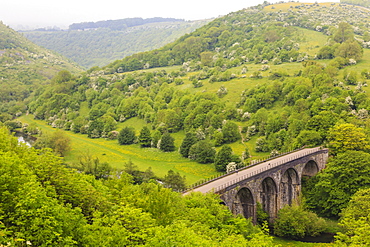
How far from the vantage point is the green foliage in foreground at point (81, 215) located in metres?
27.5

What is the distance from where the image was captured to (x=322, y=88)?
11506 cm

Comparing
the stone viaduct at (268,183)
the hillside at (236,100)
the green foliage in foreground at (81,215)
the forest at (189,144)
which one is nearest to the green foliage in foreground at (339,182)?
the forest at (189,144)

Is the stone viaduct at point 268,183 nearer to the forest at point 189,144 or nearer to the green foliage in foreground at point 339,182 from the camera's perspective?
the forest at point 189,144

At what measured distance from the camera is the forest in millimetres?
31250

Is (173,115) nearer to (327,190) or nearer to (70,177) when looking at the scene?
(327,190)

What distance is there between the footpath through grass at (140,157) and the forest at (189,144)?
3.51 feet

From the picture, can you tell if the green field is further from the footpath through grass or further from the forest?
the forest

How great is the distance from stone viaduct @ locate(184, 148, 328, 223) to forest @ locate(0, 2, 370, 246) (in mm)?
3374

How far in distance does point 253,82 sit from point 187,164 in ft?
217

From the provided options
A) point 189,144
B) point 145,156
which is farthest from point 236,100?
point 145,156

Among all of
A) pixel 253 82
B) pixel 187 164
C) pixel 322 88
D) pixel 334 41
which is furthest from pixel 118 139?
pixel 334 41

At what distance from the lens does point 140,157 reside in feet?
372

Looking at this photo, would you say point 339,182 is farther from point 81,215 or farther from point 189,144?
point 81,215

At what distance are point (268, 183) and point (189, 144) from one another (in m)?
42.6
